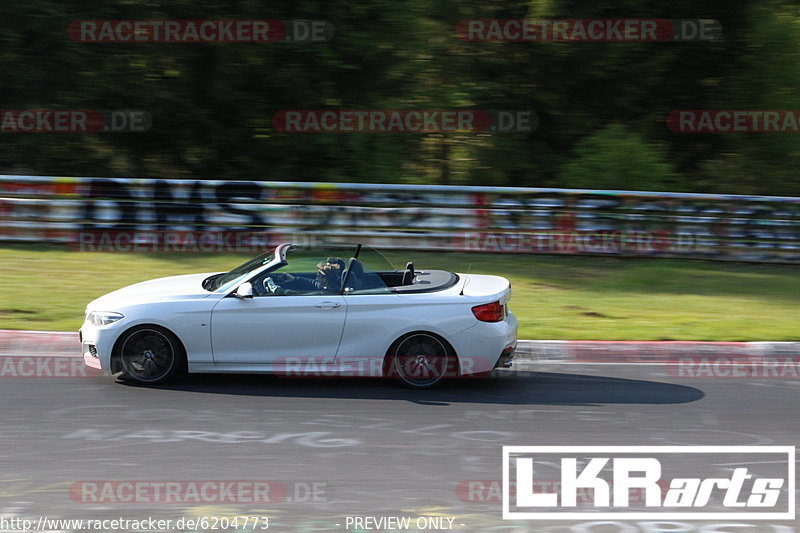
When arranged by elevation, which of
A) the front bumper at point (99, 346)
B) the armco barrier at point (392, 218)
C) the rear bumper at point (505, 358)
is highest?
the armco barrier at point (392, 218)

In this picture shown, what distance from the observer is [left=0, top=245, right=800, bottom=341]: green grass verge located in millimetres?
10812

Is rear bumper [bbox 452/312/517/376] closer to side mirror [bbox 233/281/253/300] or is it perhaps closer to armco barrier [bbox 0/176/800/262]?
side mirror [bbox 233/281/253/300]

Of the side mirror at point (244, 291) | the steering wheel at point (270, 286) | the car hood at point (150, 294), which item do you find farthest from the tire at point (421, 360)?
the car hood at point (150, 294)

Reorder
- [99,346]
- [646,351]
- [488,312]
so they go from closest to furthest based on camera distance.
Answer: [99,346]
[488,312]
[646,351]

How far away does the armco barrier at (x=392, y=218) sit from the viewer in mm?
15031

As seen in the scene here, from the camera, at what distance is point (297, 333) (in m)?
8.45

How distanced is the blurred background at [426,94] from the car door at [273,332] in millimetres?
10191

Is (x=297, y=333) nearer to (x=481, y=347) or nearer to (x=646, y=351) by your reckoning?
(x=481, y=347)

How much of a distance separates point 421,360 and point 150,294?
8.53 feet

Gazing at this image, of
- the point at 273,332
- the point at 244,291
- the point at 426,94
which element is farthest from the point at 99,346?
the point at 426,94

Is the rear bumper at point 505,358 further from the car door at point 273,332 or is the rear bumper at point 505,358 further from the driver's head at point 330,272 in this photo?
the driver's head at point 330,272

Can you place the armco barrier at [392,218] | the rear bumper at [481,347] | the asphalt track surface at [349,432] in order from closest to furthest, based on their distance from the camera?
the asphalt track surface at [349,432], the rear bumper at [481,347], the armco barrier at [392,218]

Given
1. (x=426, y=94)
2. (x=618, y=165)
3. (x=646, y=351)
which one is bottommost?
(x=646, y=351)

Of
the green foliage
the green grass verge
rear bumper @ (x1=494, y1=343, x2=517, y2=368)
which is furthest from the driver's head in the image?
the green foliage
